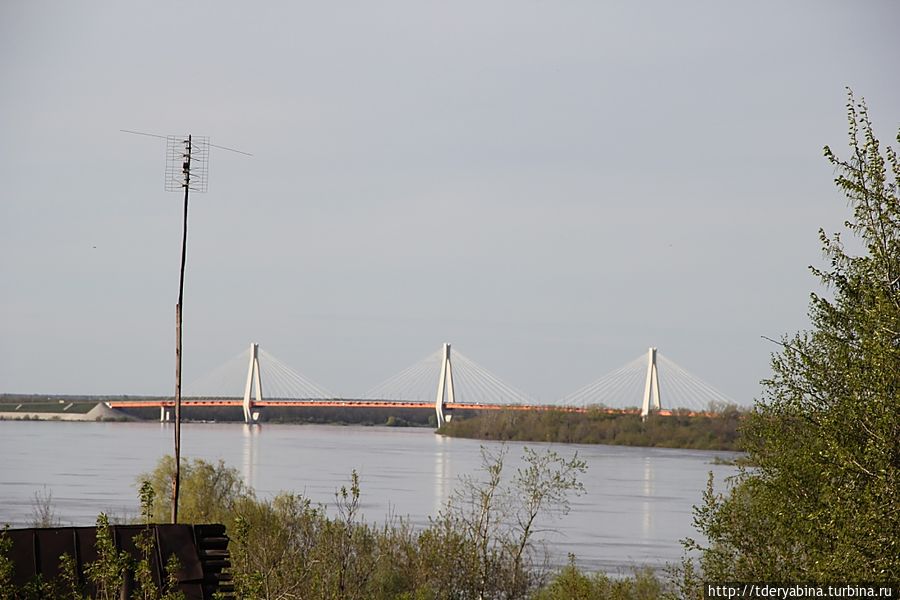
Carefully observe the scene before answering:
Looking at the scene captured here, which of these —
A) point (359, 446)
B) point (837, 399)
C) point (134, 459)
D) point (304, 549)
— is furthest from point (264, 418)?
point (837, 399)

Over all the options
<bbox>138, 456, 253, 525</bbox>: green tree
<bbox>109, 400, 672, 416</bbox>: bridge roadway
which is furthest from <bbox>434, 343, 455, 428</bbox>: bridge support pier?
<bbox>138, 456, 253, 525</bbox>: green tree

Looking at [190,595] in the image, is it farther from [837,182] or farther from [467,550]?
[467,550]

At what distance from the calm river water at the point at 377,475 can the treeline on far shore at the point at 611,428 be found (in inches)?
37.1

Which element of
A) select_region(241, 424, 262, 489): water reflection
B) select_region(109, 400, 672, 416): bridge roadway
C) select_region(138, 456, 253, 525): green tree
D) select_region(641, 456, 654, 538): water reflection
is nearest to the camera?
select_region(138, 456, 253, 525): green tree

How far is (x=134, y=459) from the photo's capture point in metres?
42.9

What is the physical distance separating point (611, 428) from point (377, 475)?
22849 mm

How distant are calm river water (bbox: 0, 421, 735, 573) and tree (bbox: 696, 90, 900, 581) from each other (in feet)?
31.0

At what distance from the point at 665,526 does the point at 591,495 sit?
563cm

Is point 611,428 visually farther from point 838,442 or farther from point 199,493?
point 838,442

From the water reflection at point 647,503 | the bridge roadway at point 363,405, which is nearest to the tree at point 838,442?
the water reflection at point 647,503

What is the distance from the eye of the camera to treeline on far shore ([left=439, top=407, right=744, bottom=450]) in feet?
176

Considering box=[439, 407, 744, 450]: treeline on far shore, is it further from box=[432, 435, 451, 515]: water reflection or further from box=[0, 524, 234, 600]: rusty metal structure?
box=[0, 524, 234, 600]: rusty metal structure

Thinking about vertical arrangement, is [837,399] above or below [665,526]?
above

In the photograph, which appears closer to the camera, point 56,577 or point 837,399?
point 56,577
